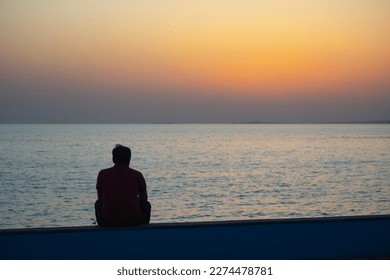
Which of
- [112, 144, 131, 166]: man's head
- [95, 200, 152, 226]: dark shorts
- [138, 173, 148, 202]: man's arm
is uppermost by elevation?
[112, 144, 131, 166]: man's head

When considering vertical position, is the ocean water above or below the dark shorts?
above

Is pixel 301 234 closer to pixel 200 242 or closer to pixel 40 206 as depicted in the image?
pixel 200 242

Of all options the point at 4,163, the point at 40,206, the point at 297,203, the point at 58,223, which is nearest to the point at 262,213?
the point at 297,203

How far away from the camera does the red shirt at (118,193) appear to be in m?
4.46

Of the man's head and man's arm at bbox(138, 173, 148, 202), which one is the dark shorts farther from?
the man's head

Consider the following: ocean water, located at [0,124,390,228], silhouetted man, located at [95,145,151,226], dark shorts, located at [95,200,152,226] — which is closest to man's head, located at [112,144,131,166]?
silhouetted man, located at [95,145,151,226]

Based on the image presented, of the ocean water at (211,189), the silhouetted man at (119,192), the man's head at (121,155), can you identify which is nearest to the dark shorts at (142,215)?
the silhouetted man at (119,192)

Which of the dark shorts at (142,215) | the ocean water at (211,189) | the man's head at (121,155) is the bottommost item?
the dark shorts at (142,215)

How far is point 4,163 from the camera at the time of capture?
156 ft

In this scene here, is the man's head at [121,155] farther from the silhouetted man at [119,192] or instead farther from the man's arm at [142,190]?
the man's arm at [142,190]

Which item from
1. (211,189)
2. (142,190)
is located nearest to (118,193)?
(142,190)

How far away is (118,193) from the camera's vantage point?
446 centimetres

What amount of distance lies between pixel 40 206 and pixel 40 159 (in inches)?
1137

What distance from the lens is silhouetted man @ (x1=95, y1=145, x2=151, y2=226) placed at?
4.46 metres
